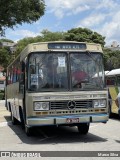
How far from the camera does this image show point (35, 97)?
1352 centimetres

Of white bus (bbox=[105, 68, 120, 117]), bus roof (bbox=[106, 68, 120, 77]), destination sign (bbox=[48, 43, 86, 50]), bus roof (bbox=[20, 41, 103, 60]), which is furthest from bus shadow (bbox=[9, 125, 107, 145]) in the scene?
bus roof (bbox=[106, 68, 120, 77])

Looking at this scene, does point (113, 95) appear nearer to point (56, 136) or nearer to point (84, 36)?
point (56, 136)

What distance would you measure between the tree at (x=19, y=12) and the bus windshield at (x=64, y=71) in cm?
2466

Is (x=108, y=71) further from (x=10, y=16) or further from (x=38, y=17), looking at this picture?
(x=38, y=17)

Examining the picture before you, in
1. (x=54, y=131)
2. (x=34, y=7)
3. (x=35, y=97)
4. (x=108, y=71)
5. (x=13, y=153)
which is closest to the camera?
(x=13, y=153)

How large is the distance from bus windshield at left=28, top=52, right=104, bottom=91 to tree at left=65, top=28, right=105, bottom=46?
187ft

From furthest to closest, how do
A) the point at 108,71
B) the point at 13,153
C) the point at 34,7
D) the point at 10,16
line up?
1. the point at 34,7
2. the point at 10,16
3. the point at 108,71
4. the point at 13,153

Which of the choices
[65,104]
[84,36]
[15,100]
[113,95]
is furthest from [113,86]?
[84,36]

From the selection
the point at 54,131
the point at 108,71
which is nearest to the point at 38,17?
the point at 108,71

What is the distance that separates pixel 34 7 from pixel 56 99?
30515mm

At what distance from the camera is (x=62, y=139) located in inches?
568

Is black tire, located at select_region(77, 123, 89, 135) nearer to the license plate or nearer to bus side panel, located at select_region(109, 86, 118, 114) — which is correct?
the license plate

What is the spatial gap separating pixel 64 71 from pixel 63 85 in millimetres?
454

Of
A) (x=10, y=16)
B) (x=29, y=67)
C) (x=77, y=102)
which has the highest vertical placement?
(x=10, y=16)
